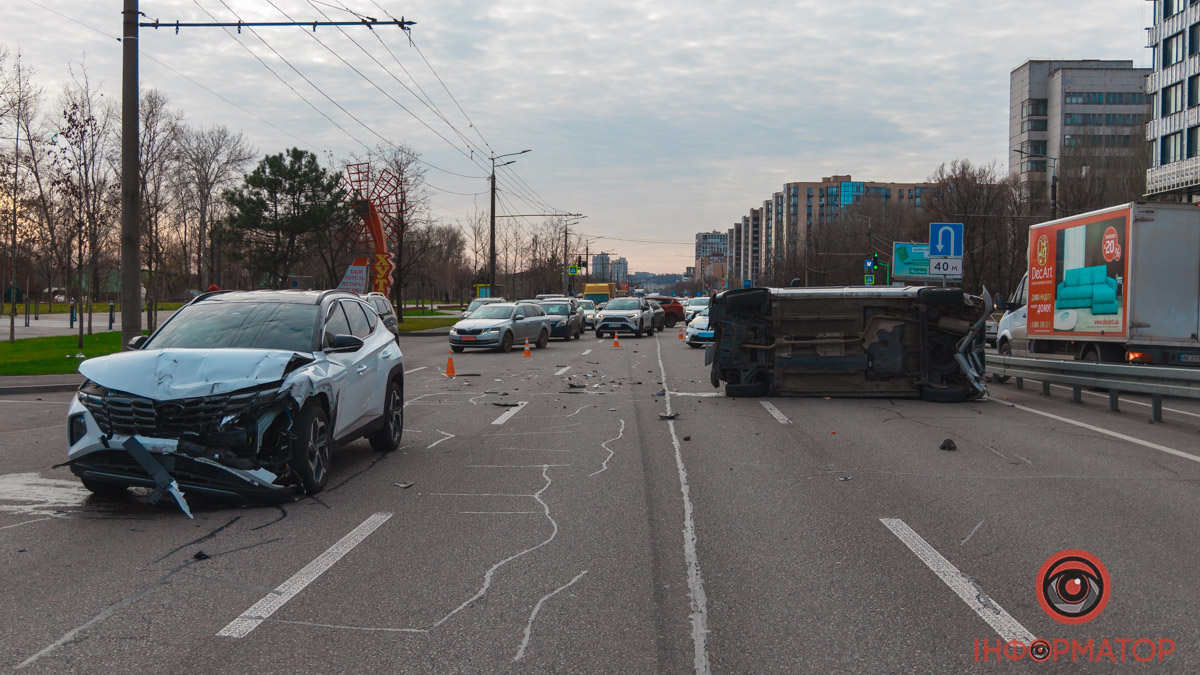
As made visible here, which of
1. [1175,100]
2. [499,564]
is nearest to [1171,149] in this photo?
[1175,100]

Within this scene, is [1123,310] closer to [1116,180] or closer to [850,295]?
[850,295]

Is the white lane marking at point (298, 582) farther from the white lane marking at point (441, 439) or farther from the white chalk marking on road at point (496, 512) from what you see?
the white lane marking at point (441, 439)

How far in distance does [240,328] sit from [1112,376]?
1176cm

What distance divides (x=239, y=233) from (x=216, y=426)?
43641mm

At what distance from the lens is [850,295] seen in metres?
14.5

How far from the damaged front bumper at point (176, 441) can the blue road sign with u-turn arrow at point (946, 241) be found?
2485 cm

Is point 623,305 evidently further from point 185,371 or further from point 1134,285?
point 185,371

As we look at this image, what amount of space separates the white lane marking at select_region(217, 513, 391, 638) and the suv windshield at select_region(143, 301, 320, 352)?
2013 mm

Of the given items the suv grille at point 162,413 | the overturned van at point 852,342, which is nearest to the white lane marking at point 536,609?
the suv grille at point 162,413

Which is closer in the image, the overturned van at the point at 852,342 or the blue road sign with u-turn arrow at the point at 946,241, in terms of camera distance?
the overturned van at the point at 852,342

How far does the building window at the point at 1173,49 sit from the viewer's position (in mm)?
56750

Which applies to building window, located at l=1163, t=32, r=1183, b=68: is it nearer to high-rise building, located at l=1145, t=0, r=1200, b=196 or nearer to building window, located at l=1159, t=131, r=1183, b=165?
high-rise building, located at l=1145, t=0, r=1200, b=196

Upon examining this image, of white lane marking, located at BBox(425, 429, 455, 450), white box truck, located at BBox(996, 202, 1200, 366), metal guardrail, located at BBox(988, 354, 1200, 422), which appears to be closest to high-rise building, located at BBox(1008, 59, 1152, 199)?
white box truck, located at BBox(996, 202, 1200, 366)

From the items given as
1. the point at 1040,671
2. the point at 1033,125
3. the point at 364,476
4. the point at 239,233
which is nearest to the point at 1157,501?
the point at 1040,671
